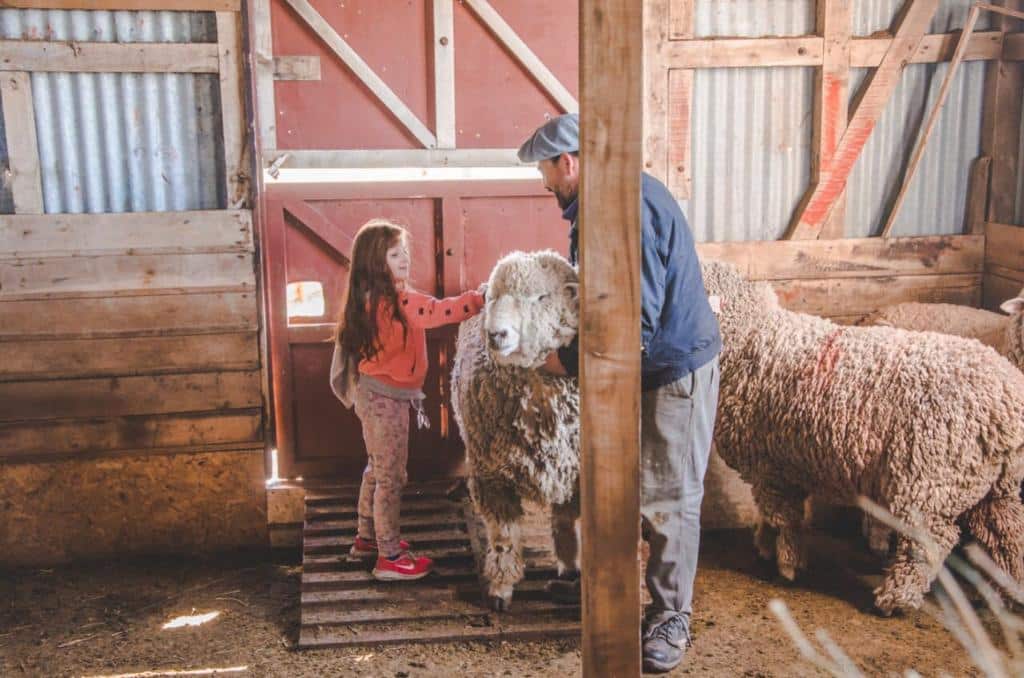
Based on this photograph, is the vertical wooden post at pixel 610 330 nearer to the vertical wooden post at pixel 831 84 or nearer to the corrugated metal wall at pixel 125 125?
the corrugated metal wall at pixel 125 125

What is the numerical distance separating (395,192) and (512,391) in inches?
78.2

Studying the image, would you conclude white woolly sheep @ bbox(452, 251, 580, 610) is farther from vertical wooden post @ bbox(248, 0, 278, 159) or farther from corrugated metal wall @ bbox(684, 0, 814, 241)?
corrugated metal wall @ bbox(684, 0, 814, 241)

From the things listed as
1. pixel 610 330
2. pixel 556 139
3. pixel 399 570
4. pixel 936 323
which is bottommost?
pixel 399 570

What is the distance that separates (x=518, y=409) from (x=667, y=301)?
92cm

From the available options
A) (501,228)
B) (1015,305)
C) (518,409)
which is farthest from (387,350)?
(1015,305)

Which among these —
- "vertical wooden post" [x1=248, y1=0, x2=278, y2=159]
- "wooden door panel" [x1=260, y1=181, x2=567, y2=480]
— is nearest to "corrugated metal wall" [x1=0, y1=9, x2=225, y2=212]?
"vertical wooden post" [x1=248, y1=0, x2=278, y2=159]

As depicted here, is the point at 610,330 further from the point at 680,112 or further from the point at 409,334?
the point at 680,112

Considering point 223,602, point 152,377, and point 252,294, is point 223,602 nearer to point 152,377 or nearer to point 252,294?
point 152,377

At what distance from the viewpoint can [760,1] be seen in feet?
20.2

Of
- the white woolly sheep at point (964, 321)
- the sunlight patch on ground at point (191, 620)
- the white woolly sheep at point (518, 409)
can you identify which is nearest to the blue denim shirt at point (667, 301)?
the white woolly sheep at point (518, 409)

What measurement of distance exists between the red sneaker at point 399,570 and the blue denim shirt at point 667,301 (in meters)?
1.61

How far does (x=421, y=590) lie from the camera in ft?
17.0

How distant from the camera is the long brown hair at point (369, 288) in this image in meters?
4.94

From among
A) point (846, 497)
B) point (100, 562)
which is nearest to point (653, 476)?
point (846, 497)
